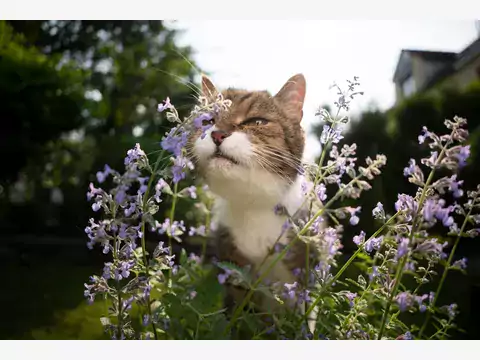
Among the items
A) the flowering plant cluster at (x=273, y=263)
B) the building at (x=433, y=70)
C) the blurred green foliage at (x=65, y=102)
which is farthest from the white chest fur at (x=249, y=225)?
the building at (x=433, y=70)

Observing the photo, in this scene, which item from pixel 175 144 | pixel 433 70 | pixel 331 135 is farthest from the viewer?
pixel 433 70

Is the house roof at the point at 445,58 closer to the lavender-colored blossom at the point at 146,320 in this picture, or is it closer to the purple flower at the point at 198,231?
the purple flower at the point at 198,231

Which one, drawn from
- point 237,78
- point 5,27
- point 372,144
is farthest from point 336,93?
point 5,27

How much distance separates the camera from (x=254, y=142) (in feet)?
4.39

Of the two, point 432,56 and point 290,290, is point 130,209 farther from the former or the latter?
point 432,56

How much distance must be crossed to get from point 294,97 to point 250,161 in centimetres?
22

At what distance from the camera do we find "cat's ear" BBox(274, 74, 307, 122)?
1.36 metres

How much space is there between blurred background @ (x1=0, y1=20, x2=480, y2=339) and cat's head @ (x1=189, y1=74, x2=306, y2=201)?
38 mm

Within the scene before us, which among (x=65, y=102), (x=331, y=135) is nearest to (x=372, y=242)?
(x=331, y=135)

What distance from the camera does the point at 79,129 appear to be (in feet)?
4.97

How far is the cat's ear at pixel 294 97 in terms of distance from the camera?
136 cm
